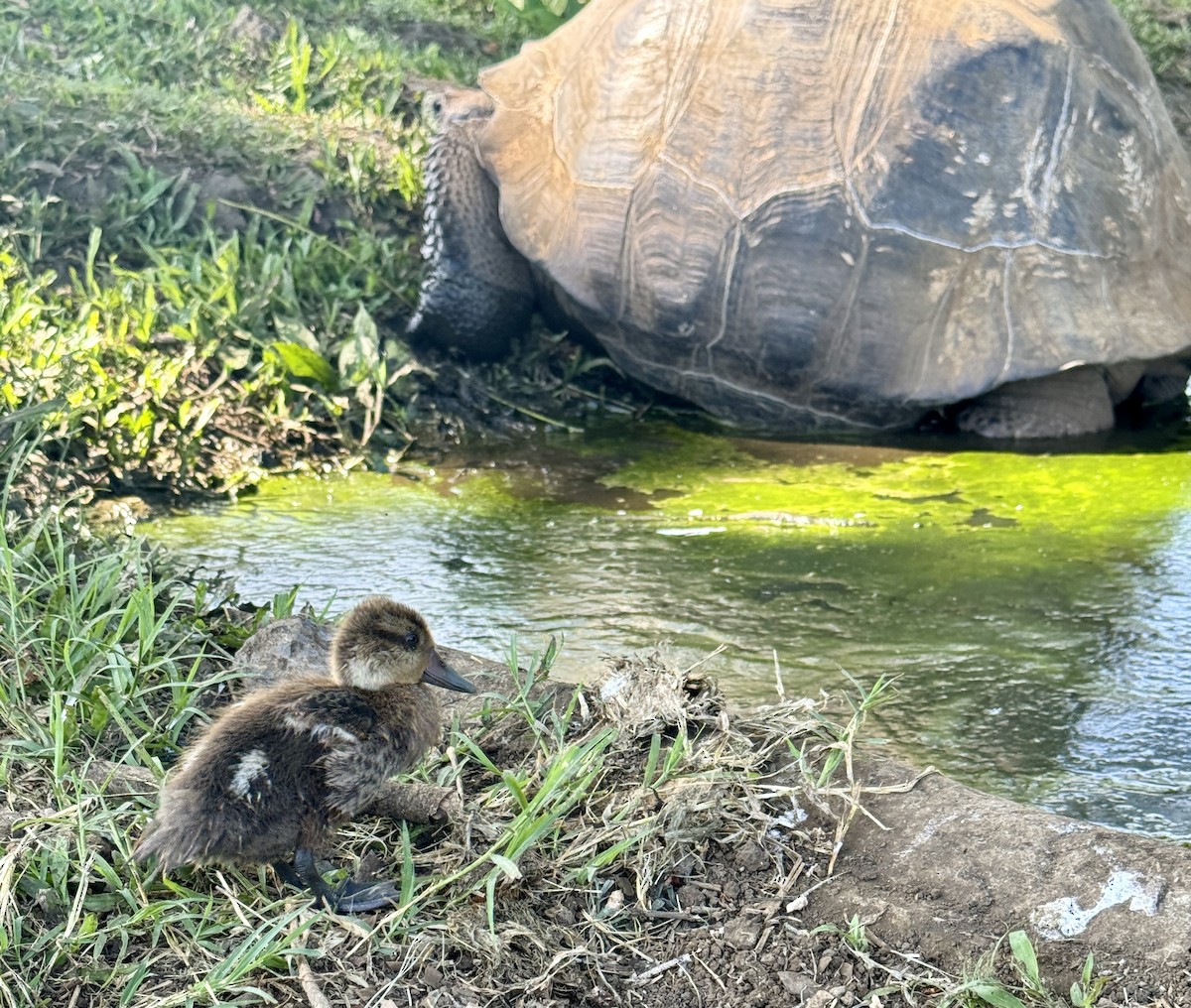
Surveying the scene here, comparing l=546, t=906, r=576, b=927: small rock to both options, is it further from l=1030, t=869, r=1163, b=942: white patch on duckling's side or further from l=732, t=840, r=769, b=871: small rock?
l=1030, t=869, r=1163, b=942: white patch on duckling's side

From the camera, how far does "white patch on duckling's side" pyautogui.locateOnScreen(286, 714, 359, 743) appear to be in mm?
2408

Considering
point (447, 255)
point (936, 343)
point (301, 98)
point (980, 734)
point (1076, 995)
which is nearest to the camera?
point (1076, 995)

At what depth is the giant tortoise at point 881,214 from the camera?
5227 millimetres

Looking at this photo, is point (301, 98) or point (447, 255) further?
point (301, 98)

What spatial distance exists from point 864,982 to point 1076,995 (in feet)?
1.09

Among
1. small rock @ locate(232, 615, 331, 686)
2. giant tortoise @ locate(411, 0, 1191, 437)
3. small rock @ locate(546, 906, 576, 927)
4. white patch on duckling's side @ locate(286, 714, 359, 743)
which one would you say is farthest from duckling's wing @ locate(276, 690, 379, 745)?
giant tortoise @ locate(411, 0, 1191, 437)

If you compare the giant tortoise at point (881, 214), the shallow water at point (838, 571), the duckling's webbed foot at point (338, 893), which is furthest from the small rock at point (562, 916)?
the giant tortoise at point (881, 214)

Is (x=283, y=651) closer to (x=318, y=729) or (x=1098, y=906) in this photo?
(x=318, y=729)

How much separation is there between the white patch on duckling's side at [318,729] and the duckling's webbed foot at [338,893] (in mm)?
196

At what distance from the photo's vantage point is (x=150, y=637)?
2.92 meters

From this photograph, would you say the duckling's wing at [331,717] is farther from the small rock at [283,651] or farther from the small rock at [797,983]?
the small rock at [797,983]

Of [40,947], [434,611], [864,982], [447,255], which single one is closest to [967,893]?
[864,982]

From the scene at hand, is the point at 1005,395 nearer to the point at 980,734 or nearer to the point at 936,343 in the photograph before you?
the point at 936,343

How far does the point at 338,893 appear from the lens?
243 cm
